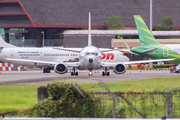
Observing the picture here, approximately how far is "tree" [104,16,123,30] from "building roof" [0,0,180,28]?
3.94m

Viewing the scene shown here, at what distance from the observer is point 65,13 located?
99562mm

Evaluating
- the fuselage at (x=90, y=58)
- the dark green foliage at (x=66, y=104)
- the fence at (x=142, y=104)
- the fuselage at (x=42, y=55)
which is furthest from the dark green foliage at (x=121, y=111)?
the fuselage at (x=42, y=55)

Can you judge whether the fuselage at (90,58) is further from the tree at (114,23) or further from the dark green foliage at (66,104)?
the tree at (114,23)

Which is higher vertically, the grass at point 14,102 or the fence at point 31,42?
the fence at point 31,42

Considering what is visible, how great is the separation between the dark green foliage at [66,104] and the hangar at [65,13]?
87.4 m

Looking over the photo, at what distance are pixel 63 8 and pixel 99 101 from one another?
91.8m

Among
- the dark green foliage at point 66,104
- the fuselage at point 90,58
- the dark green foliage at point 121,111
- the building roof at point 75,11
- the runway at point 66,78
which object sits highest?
the building roof at point 75,11

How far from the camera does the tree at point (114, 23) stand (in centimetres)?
9531

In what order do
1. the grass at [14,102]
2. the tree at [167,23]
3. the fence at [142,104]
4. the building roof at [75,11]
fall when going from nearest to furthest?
the fence at [142,104] < the grass at [14,102] < the tree at [167,23] < the building roof at [75,11]

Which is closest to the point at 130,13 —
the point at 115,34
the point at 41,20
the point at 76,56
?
the point at 115,34

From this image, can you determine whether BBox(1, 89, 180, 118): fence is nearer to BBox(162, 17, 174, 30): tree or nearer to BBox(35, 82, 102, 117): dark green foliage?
BBox(35, 82, 102, 117): dark green foliage

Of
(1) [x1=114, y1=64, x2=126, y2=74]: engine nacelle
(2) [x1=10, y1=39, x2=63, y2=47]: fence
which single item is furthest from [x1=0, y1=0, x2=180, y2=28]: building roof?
(1) [x1=114, y1=64, x2=126, y2=74]: engine nacelle

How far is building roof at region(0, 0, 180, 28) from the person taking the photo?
97.1 metres

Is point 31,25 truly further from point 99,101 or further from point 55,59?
point 99,101
